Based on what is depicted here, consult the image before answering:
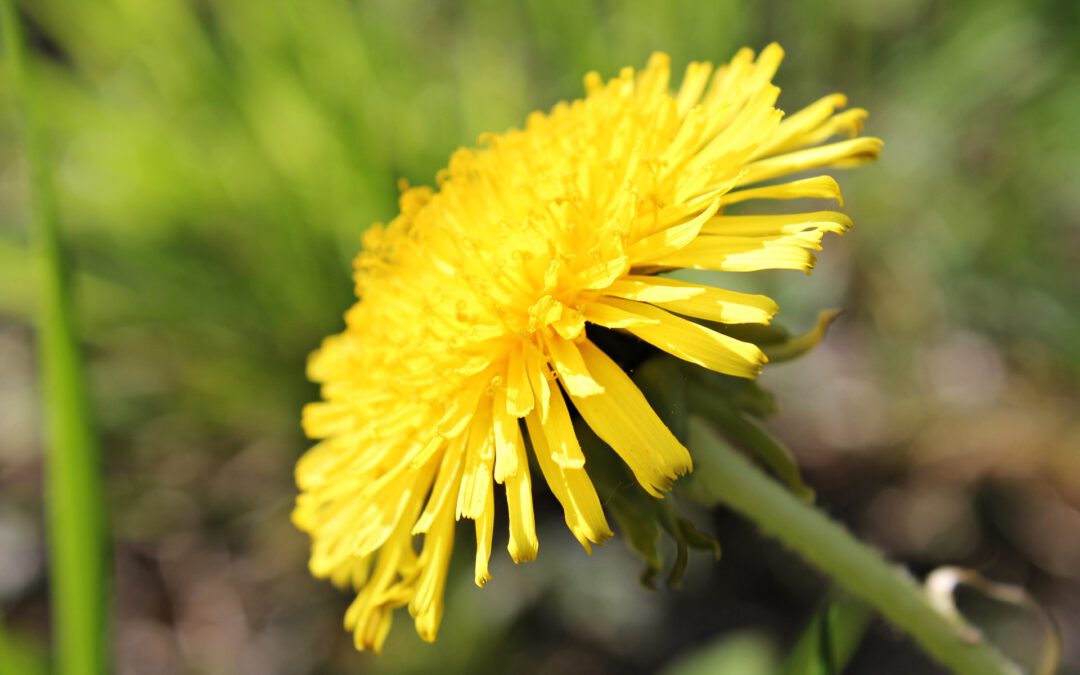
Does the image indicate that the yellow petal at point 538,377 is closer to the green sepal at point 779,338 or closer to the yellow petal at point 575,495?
the yellow petal at point 575,495

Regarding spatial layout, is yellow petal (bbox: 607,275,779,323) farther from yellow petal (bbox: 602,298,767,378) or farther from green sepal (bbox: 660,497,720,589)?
green sepal (bbox: 660,497,720,589)

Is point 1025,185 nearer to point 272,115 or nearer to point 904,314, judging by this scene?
point 904,314

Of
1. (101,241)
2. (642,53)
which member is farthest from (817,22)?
(101,241)

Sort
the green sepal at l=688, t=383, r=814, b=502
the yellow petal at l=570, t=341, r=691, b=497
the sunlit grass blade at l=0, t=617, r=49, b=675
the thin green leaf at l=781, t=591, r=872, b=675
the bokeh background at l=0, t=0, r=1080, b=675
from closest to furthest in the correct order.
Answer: the yellow petal at l=570, t=341, r=691, b=497
the green sepal at l=688, t=383, r=814, b=502
the thin green leaf at l=781, t=591, r=872, b=675
the sunlit grass blade at l=0, t=617, r=49, b=675
the bokeh background at l=0, t=0, r=1080, b=675

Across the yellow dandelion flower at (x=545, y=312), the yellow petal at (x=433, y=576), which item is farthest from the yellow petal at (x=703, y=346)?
the yellow petal at (x=433, y=576)

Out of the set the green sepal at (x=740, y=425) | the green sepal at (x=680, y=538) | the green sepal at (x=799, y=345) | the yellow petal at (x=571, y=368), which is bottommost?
the green sepal at (x=680, y=538)

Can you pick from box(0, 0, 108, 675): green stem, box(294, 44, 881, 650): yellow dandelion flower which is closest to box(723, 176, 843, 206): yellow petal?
box(294, 44, 881, 650): yellow dandelion flower
